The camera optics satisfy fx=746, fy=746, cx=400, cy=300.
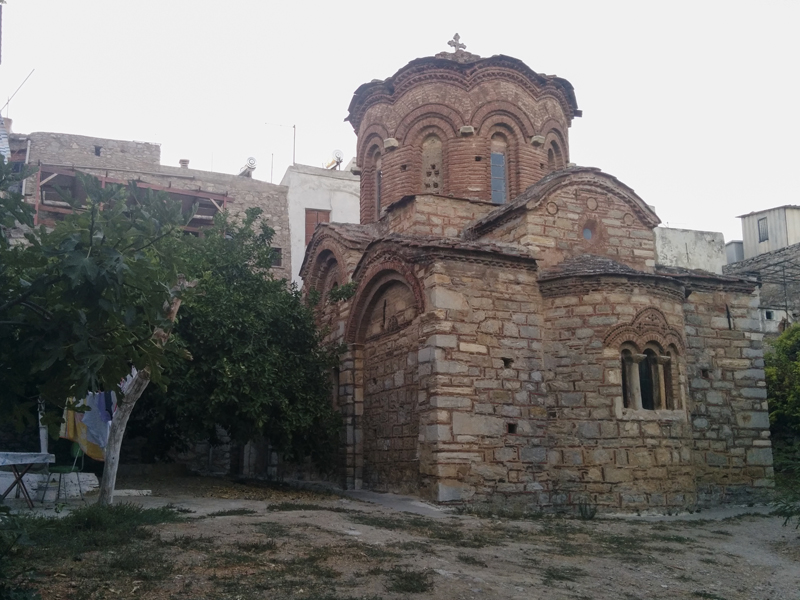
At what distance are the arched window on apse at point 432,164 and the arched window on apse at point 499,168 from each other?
1051 millimetres

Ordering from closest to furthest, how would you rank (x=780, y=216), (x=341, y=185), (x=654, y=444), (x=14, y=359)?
(x=14, y=359) < (x=654, y=444) < (x=341, y=185) < (x=780, y=216)

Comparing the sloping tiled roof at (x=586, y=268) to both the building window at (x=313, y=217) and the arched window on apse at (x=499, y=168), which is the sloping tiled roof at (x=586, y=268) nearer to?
the arched window on apse at (x=499, y=168)

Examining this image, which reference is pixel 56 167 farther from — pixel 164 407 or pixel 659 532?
pixel 659 532

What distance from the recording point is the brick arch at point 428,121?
14.5 meters

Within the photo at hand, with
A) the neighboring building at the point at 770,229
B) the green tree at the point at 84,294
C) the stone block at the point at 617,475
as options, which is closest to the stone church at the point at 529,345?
the stone block at the point at 617,475

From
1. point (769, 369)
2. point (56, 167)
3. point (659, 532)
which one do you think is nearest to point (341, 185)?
point (56, 167)

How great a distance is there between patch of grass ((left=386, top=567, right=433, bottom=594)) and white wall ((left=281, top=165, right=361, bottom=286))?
17.6 metres

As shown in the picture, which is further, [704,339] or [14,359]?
[704,339]

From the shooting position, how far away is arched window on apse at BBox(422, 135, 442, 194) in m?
14.6

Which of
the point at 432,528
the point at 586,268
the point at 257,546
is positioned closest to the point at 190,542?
the point at 257,546

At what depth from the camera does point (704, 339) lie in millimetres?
12242

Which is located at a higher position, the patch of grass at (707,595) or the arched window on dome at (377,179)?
the arched window on dome at (377,179)

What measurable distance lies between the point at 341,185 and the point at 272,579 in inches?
788

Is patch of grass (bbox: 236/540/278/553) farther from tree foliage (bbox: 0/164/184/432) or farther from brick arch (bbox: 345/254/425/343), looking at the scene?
brick arch (bbox: 345/254/425/343)
